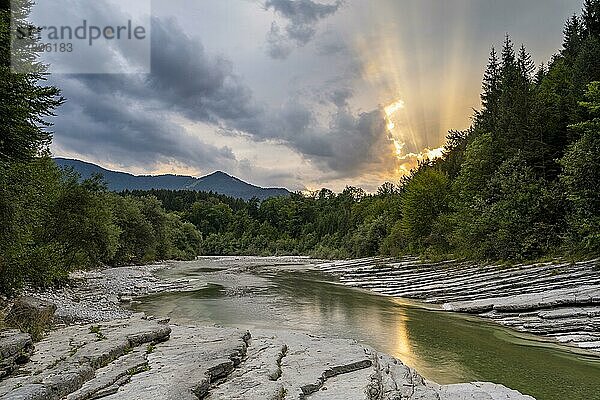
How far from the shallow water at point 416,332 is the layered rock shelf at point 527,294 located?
1266mm

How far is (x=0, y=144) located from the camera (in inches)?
636

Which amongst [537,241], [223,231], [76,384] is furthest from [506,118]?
[223,231]

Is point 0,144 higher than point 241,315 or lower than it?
higher

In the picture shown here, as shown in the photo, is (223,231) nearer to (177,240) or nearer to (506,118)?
(177,240)

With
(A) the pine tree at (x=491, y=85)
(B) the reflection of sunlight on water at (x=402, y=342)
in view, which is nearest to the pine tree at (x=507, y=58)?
(A) the pine tree at (x=491, y=85)

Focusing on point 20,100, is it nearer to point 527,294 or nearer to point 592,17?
point 527,294

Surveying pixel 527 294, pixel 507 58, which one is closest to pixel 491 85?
pixel 507 58

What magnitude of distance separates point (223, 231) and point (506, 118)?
141m

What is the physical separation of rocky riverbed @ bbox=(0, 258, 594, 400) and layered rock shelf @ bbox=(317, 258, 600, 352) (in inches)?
407

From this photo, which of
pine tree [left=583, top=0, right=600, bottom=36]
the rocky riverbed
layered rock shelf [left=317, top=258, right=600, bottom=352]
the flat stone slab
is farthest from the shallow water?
pine tree [left=583, top=0, right=600, bottom=36]

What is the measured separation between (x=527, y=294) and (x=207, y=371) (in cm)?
2116

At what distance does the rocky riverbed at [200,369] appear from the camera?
9.62m

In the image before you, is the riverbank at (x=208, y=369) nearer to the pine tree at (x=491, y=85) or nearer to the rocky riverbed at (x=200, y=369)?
the rocky riverbed at (x=200, y=369)

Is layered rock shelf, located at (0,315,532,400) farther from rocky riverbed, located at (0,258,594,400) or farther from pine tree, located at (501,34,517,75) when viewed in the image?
pine tree, located at (501,34,517,75)
